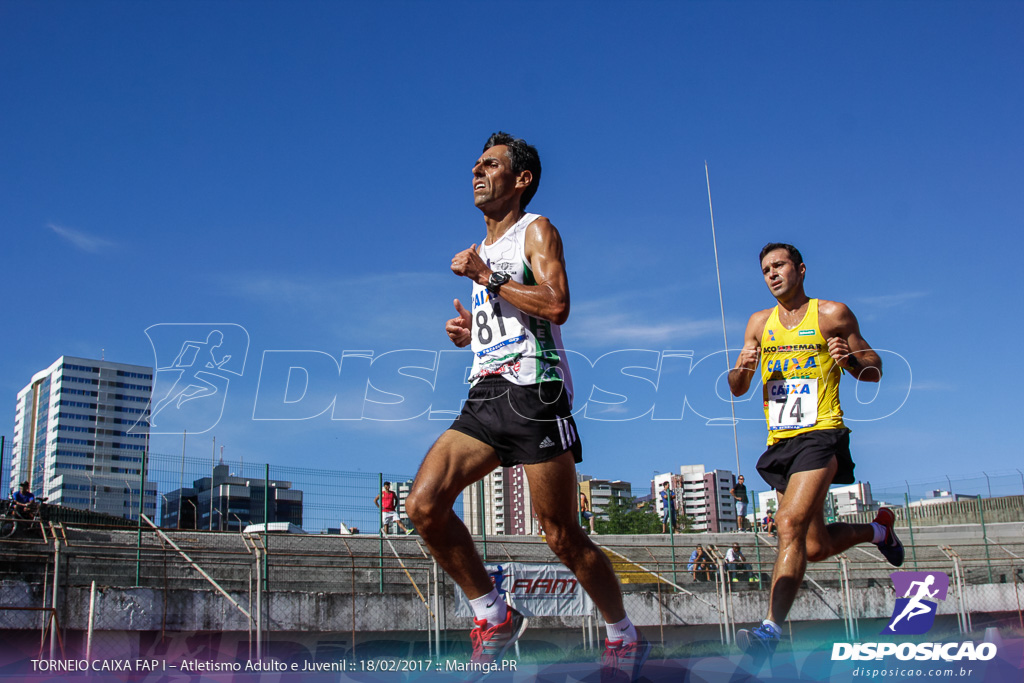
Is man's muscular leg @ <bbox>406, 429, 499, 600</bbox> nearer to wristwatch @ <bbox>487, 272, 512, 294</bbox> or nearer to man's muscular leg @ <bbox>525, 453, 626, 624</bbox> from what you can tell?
man's muscular leg @ <bbox>525, 453, 626, 624</bbox>

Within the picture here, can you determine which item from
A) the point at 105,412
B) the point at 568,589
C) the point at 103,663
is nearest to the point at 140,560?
the point at 568,589

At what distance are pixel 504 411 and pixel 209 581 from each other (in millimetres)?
12750

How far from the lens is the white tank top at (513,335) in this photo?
4.26m

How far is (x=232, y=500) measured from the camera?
61.8 feet

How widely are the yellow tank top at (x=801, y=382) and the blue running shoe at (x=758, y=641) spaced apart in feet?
4.70

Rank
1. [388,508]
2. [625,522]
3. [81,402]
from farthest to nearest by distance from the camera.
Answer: [81,402]
[625,522]
[388,508]

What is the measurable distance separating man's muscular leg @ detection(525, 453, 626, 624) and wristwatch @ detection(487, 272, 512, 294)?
0.91 meters

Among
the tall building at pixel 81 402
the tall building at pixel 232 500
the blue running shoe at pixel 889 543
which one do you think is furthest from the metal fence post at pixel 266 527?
the tall building at pixel 81 402

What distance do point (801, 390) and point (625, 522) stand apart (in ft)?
234

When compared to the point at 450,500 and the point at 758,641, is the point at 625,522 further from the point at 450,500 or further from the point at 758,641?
the point at 450,500

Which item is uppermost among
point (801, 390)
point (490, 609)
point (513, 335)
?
point (513, 335)

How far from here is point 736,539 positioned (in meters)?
25.9

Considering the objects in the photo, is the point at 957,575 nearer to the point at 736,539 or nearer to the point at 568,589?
the point at 568,589

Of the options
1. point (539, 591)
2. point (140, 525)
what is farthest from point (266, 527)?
point (539, 591)
